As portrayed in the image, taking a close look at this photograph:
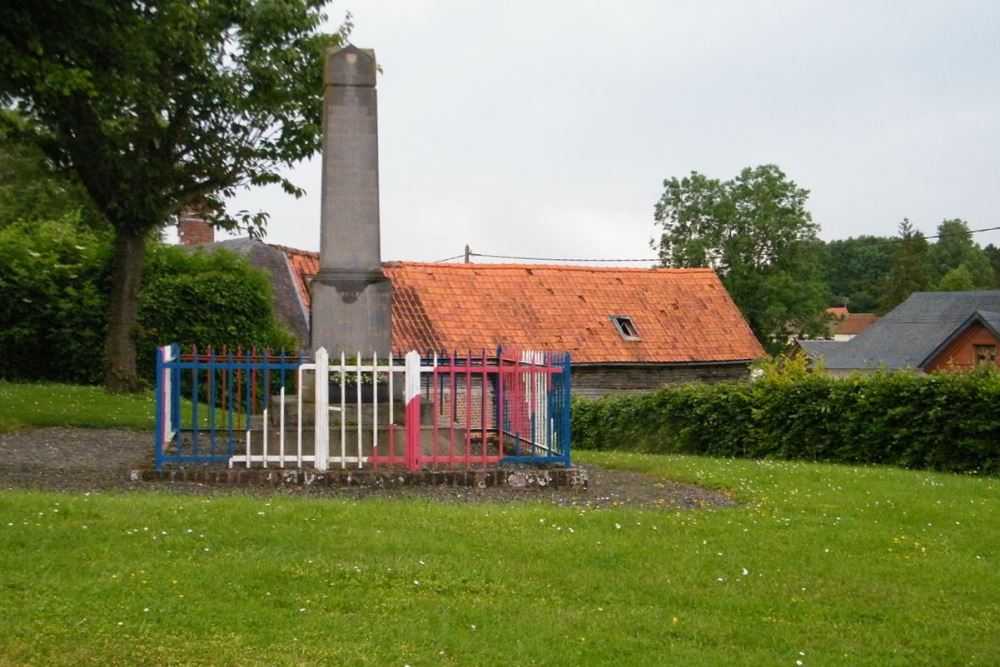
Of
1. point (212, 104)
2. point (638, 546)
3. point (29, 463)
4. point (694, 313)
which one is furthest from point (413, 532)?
point (694, 313)

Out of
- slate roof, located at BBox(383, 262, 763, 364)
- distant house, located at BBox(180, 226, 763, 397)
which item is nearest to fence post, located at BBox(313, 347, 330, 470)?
distant house, located at BBox(180, 226, 763, 397)

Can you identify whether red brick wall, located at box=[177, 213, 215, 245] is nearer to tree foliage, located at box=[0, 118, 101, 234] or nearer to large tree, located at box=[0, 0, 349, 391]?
tree foliage, located at box=[0, 118, 101, 234]

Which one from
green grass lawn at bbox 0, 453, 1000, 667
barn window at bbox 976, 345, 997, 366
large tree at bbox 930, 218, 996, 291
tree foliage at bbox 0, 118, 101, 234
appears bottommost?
green grass lawn at bbox 0, 453, 1000, 667

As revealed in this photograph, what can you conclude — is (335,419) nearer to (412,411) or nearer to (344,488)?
(412,411)

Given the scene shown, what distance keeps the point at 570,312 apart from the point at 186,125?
15.6m

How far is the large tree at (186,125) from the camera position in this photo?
19.5 metres

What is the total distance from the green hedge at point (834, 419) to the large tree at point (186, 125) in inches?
339

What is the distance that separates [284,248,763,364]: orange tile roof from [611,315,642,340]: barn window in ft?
0.52

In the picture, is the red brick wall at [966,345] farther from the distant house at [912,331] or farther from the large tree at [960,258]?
the large tree at [960,258]

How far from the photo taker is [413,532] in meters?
7.79

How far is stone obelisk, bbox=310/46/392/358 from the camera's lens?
1162cm

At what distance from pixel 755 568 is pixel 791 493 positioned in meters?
3.57

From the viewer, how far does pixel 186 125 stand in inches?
821

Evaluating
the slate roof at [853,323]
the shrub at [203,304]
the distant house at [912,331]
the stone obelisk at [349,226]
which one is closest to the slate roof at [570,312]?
the shrub at [203,304]
